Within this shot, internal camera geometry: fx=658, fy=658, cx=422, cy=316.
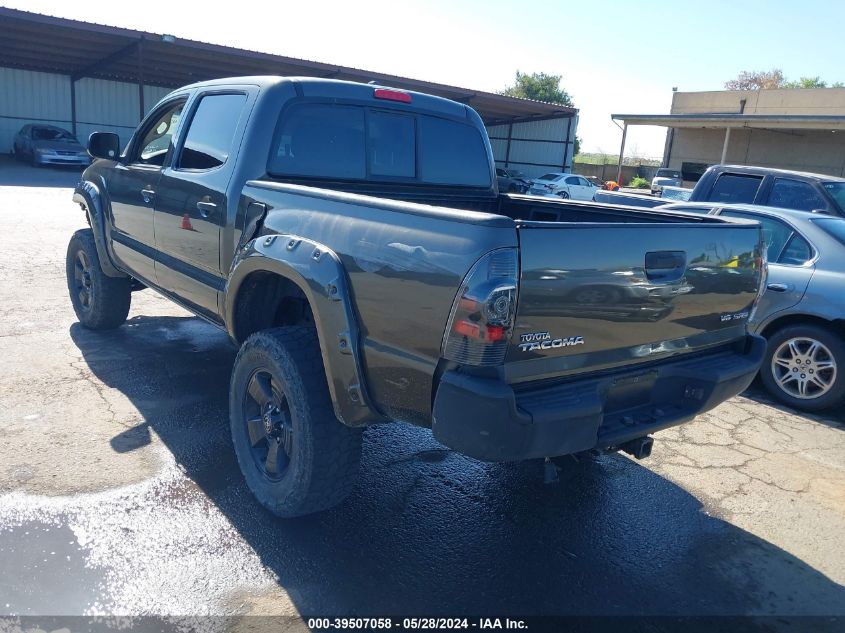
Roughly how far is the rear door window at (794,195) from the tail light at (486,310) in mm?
6728

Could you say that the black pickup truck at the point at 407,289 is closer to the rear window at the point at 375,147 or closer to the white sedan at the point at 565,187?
the rear window at the point at 375,147

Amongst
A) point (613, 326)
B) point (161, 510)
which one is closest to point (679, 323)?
point (613, 326)

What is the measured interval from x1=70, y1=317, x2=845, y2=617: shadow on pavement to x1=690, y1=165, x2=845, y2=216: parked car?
4.96 m

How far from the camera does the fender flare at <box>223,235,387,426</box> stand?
2.69m

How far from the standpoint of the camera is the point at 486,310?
224cm

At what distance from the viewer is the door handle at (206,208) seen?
3699 millimetres

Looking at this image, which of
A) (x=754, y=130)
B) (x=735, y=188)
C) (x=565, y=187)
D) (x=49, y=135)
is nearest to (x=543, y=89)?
(x=754, y=130)

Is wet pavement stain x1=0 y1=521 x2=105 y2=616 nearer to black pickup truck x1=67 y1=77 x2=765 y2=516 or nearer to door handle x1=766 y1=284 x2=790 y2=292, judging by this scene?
black pickup truck x1=67 y1=77 x2=765 y2=516

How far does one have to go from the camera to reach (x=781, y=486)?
3947 mm

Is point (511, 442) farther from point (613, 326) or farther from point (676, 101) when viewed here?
point (676, 101)

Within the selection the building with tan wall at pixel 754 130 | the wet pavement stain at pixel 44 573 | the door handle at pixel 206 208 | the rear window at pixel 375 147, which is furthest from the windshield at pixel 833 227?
the building with tan wall at pixel 754 130

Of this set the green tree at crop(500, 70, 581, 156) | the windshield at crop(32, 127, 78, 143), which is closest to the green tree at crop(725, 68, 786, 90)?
the green tree at crop(500, 70, 581, 156)

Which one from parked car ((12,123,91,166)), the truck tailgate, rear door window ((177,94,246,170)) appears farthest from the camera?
parked car ((12,123,91,166))

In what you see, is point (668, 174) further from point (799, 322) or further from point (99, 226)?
point (99, 226)
